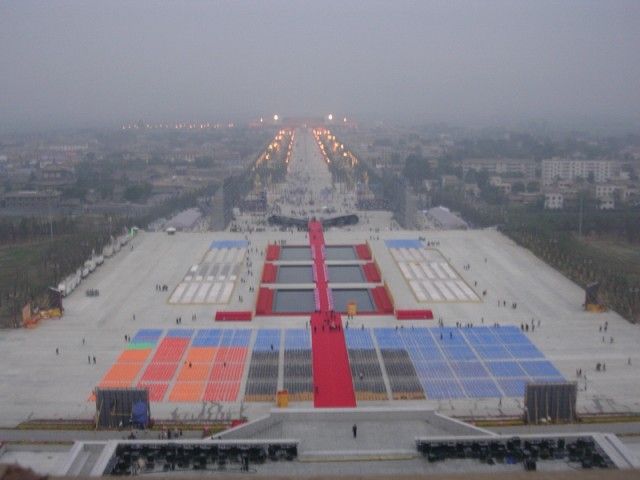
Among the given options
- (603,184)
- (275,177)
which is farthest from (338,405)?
(275,177)

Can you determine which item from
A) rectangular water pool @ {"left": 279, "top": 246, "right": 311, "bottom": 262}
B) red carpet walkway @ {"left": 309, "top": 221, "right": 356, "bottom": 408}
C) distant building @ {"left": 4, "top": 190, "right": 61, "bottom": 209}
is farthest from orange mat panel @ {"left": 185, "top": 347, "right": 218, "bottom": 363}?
distant building @ {"left": 4, "top": 190, "right": 61, "bottom": 209}

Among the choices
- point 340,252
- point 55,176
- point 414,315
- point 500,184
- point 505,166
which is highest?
point 505,166

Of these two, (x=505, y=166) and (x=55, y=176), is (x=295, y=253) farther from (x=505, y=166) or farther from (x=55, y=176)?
(x=505, y=166)

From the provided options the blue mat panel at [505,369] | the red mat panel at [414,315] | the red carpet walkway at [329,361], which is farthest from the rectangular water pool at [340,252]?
the blue mat panel at [505,369]

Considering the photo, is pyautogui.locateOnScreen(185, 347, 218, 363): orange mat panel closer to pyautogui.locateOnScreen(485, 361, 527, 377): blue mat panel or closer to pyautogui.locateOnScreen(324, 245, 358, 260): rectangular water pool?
pyautogui.locateOnScreen(485, 361, 527, 377): blue mat panel


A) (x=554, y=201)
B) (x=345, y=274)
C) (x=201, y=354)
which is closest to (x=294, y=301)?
(x=345, y=274)

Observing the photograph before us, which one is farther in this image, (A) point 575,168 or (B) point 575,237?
(A) point 575,168

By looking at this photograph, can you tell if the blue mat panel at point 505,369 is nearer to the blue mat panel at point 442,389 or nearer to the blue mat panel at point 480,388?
the blue mat panel at point 480,388
